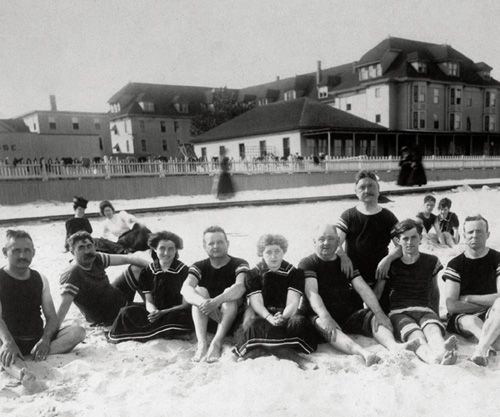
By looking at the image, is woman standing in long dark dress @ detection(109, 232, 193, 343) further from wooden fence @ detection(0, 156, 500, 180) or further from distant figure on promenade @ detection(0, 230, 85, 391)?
wooden fence @ detection(0, 156, 500, 180)

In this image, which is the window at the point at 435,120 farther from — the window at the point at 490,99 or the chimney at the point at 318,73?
the chimney at the point at 318,73

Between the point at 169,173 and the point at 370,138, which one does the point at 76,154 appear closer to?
the point at 169,173

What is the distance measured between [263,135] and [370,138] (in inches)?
339

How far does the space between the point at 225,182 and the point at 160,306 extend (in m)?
14.4

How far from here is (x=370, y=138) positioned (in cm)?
3394

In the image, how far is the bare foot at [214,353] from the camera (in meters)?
3.55

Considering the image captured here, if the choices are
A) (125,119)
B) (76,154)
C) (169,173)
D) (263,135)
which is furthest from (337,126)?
(125,119)

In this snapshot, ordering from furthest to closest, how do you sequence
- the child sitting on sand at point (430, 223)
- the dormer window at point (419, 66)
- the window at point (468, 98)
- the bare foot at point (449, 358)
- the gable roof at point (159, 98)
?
1. the gable roof at point (159, 98)
2. the window at point (468, 98)
3. the dormer window at point (419, 66)
4. the child sitting on sand at point (430, 223)
5. the bare foot at point (449, 358)

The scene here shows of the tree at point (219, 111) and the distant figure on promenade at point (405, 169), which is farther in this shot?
the tree at point (219, 111)

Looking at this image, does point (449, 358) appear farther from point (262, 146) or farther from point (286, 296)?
point (262, 146)

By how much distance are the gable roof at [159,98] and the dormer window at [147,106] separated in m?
0.21

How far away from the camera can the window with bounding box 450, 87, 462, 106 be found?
40719 millimetres

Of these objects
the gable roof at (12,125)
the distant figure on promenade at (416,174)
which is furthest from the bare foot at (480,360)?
the distant figure on promenade at (416,174)

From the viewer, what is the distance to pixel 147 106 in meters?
46.4
